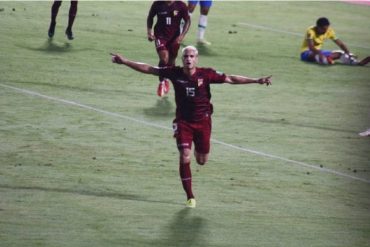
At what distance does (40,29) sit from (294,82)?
278 inches

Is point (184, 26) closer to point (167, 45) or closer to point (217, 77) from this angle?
point (167, 45)

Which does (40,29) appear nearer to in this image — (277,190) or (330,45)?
(330,45)

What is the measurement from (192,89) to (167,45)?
616cm

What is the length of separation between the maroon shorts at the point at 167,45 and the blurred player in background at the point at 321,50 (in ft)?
17.8

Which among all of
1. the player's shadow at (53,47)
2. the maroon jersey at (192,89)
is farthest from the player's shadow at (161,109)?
the maroon jersey at (192,89)

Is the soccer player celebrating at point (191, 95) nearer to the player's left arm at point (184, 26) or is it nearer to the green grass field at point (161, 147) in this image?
the green grass field at point (161, 147)

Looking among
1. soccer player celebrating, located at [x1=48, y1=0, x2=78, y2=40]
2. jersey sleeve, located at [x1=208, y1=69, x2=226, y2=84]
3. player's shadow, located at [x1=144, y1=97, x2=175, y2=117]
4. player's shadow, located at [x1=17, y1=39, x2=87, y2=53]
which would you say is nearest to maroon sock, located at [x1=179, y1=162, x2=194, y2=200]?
jersey sleeve, located at [x1=208, y1=69, x2=226, y2=84]

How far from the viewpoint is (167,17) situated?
808 inches

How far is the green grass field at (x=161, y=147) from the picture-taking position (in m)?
13.6

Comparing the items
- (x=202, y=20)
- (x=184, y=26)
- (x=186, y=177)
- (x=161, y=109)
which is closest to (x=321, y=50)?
(x=202, y=20)

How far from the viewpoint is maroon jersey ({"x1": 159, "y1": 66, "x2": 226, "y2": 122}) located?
47.6 feet

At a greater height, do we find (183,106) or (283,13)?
(183,106)

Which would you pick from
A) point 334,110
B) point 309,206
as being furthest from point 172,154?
point 334,110

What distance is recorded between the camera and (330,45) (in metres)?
27.9
